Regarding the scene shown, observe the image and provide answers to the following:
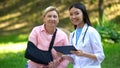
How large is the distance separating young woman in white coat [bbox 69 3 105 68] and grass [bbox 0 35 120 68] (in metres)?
4.90

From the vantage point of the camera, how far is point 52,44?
14.0ft

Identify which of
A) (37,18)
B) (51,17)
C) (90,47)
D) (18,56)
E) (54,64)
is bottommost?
(37,18)

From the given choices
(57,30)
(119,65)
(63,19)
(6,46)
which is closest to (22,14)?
(63,19)

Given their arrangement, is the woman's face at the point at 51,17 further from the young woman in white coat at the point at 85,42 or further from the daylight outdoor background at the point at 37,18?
the daylight outdoor background at the point at 37,18

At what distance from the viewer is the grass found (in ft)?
30.8

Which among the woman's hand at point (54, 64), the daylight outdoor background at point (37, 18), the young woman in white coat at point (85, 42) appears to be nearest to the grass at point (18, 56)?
the daylight outdoor background at point (37, 18)

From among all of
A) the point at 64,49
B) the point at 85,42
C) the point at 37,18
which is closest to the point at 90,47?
the point at 85,42

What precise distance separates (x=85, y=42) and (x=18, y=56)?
6.85 metres

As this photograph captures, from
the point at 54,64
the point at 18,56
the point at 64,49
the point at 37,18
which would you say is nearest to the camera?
the point at 64,49

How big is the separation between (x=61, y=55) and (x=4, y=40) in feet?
35.8

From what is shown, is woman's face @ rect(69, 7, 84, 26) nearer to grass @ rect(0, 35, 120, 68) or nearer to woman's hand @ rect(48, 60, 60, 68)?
woman's hand @ rect(48, 60, 60, 68)

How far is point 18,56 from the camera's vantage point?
10.6 metres

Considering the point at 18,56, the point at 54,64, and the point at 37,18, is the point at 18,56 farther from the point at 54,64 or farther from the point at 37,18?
the point at 37,18

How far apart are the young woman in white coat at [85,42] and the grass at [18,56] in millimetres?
4899
